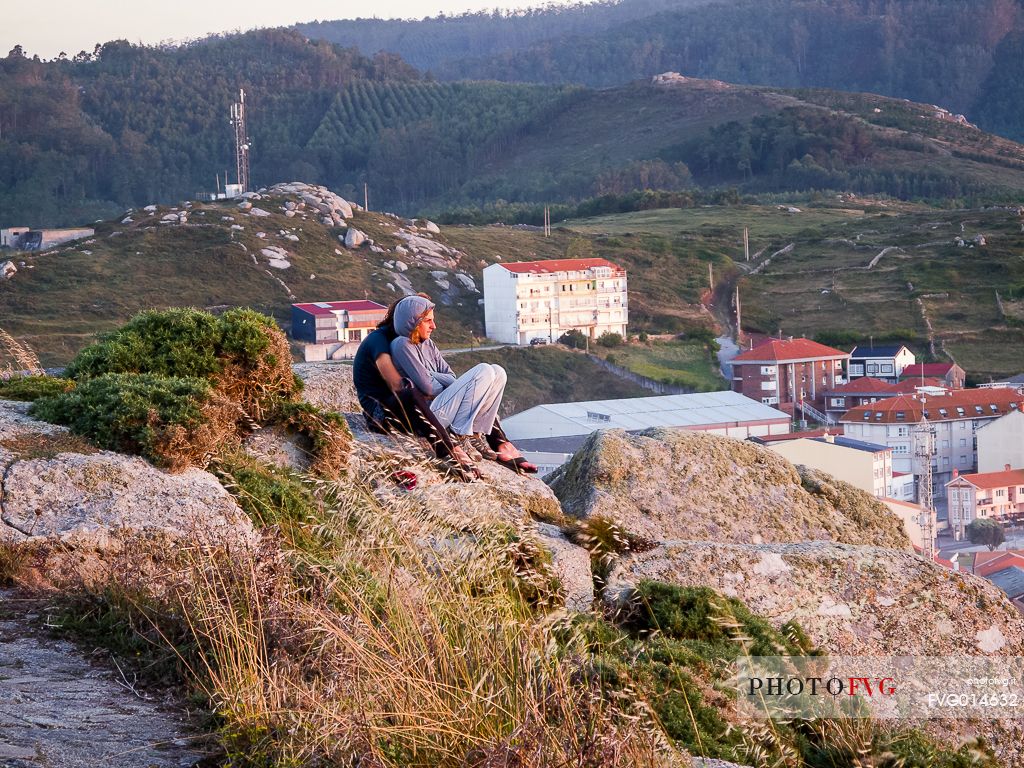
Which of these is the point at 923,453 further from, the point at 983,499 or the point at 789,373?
the point at 789,373

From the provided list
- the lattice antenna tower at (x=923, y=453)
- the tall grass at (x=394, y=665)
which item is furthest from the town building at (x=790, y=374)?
the tall grass at (x=394, y=665)

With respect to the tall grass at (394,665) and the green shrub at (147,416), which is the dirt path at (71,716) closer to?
the tall grass at (394,665)

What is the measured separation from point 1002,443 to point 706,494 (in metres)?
39.7

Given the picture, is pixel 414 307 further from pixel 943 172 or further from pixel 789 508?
pixel 943 172

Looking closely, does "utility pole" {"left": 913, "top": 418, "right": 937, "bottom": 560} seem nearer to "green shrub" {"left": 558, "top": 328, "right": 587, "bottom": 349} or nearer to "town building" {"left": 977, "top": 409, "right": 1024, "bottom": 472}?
"town building" {"left": 977, "top": 409, "right": 1024, "bottom": 472}

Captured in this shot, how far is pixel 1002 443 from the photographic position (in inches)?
1753

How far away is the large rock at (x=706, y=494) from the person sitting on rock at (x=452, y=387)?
646 mm

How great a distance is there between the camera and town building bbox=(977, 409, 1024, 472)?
4347cm

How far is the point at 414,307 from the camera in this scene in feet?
25.6


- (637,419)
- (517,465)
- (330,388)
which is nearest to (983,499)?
(637,419)

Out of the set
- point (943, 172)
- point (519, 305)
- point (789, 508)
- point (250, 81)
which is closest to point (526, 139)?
point (250, 81)

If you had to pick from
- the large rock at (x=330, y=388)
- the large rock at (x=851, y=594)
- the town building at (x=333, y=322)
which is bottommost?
the town building at (x=333, y=322)

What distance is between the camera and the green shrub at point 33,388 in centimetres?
747

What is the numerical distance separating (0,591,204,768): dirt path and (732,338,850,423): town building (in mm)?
48451
